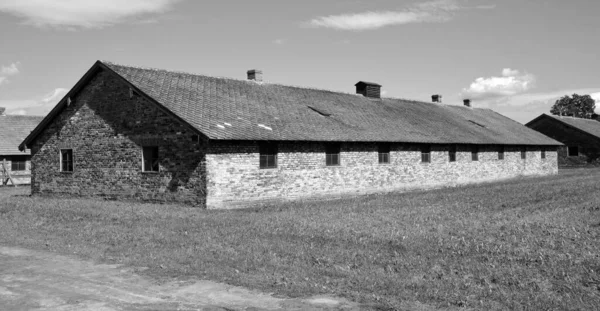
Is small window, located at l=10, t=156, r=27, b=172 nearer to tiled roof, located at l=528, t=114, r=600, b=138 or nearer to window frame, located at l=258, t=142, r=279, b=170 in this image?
window frame, located at l=258, t=142, r=279, b=170

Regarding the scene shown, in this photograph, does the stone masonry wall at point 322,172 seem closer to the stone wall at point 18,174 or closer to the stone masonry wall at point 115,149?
the stone masonry wall at point 115,149

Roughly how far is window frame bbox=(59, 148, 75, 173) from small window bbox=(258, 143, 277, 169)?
9272 mm

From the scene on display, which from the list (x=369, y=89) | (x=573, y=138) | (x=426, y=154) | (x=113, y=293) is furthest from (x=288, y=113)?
(x=573, y=138)

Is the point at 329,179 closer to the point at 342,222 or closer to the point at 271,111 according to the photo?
the point at 271,111

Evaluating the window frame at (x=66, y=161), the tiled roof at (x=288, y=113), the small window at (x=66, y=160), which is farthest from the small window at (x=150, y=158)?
the small window at (x=66, y=160)

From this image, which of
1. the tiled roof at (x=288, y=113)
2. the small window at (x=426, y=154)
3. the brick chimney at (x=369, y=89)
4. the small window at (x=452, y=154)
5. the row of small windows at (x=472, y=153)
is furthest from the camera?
the brick chimney at (x=369, y=89)

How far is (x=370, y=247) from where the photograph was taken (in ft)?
35.4

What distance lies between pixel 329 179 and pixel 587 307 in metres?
16.7

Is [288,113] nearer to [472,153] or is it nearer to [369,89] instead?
[369,89]

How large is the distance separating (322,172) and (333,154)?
45.6 inches

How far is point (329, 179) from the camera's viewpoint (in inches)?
915

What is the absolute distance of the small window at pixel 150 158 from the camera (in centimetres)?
2081

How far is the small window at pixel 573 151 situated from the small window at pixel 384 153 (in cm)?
3381

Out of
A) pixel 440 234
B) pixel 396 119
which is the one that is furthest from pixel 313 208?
pixel 396 119
